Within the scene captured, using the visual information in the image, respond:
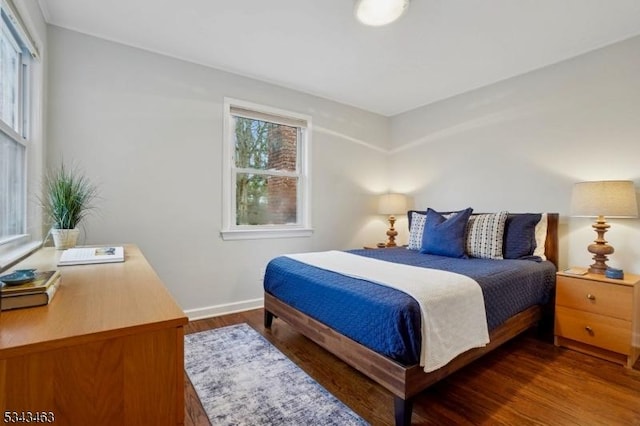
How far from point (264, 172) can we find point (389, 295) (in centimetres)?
221

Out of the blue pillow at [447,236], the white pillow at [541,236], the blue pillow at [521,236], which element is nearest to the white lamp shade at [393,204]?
the blue pillow at [447,236]

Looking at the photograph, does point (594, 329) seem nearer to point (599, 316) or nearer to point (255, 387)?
point (599, 316)

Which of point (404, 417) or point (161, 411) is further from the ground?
point (161, 411)

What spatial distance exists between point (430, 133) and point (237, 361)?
333 cm

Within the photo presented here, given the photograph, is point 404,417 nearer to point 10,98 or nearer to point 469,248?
point 469,248

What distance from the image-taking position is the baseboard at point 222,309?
2.93 meters

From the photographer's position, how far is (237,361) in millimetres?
2135

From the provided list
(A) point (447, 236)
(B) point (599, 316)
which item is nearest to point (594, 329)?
(B) point (599, 316)

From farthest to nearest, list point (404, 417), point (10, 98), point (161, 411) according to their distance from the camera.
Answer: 1. point (10, 98)
2. point (404, 417)
3. point (161, 411)

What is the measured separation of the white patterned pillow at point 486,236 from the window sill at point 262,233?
171 centimetres

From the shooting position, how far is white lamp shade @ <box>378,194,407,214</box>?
393 centimetres

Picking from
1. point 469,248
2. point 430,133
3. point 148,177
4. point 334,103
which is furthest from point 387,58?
point 148,177

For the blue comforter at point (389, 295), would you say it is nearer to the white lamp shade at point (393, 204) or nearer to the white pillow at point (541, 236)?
the white pillow at point (541, 236)

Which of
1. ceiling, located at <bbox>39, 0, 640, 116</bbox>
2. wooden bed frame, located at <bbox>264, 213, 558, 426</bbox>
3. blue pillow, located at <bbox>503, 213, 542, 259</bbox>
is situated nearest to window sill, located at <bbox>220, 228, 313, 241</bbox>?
wooden bed frame, located at <bbox>264, 213, 558, 426</bbox>
